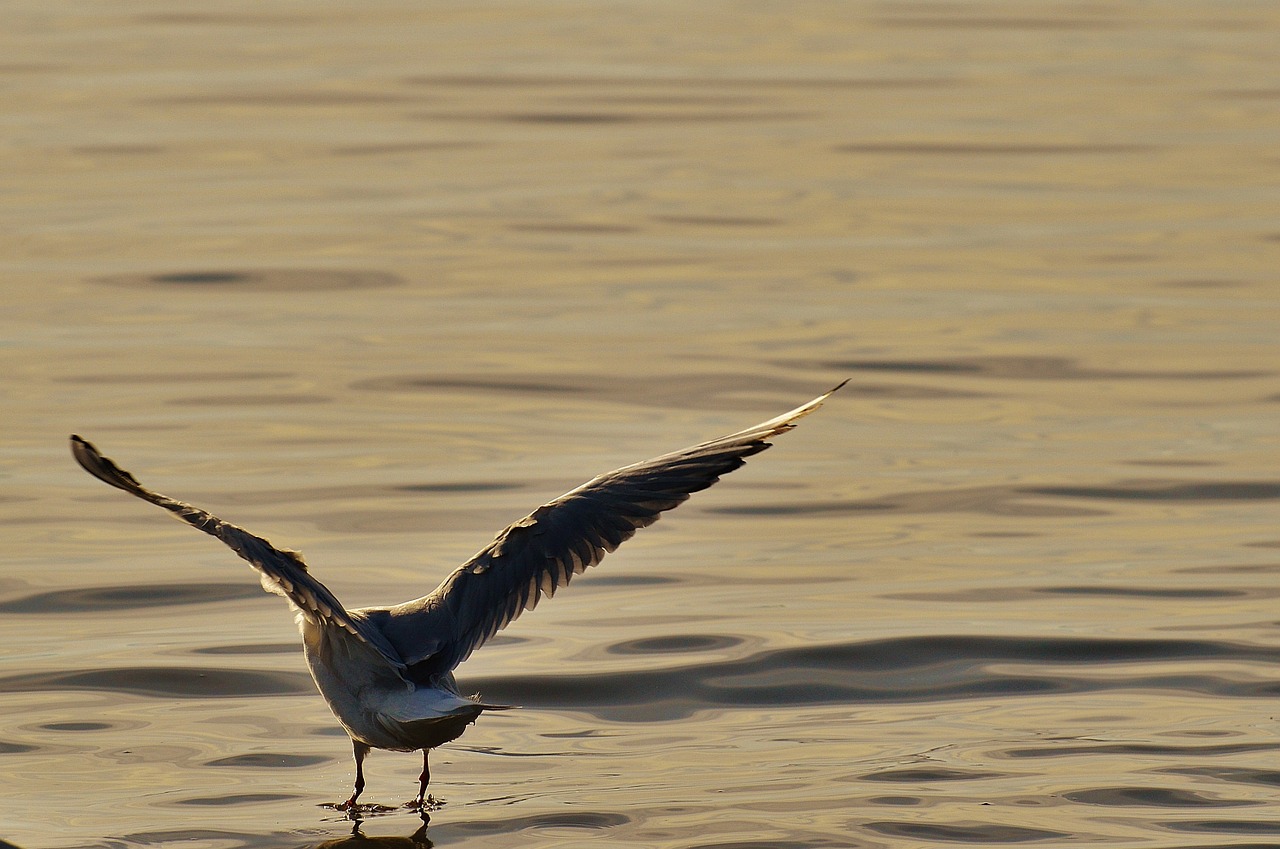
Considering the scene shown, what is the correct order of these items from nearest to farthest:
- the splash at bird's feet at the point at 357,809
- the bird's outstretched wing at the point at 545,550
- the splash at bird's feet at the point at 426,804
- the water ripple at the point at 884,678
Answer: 1. the splash at bird's feet at the point at 357,809
2. the splash at bird's feet at the point at 426,804
3. the bird's outstretched wing at the point at 545,550
4. the water ripple at the point at 884,678

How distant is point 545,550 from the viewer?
25.0ft

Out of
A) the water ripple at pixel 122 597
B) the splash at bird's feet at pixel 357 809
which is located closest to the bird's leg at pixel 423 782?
the splash at bird's feet at pixel 357 809

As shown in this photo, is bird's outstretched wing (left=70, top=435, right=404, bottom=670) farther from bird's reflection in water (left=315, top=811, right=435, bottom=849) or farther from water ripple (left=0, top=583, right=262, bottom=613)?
water ripple (left=0, top=583, right=262, bottom=613)

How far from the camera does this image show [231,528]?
246 inches

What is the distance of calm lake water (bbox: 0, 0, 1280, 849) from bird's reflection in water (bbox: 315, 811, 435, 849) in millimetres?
39

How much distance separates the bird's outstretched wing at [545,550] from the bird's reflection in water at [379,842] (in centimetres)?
58

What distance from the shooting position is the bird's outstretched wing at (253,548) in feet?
19.8

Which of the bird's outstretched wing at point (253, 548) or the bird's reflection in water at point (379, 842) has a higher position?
the bird's outstretched wing at point (253, 548)

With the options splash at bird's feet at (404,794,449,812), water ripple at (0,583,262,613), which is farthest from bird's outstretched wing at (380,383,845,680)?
water ripple at (0,583,262,613)

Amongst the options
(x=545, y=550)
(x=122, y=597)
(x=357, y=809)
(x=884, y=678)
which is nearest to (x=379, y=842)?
(x=357, y=809)

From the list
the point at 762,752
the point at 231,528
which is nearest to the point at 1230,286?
the point at 762,752

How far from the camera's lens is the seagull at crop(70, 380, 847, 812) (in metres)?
6.41

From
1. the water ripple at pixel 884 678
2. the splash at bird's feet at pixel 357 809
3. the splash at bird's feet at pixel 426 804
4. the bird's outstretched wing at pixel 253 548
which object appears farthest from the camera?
the water ripple at pixel 884 678

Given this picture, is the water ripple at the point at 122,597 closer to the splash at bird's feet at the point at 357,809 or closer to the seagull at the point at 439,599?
the seagull at the point at 439,599
